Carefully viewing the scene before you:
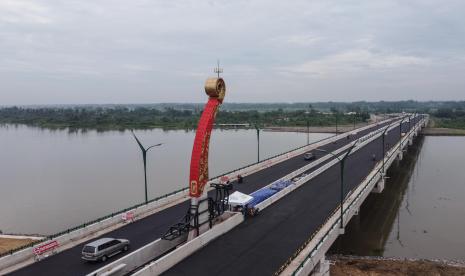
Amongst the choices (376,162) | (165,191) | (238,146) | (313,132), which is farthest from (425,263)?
(313,132)

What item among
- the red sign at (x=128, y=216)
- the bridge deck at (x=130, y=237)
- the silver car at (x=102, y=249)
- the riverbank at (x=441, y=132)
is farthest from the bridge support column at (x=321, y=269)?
the riverbank at (x=441, y=132)

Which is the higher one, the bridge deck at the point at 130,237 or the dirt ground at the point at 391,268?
the bridge deck at the point at 130,237

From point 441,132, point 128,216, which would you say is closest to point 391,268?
point 128,216

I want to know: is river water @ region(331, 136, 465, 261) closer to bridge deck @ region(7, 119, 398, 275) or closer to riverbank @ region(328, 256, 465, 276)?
riverbank @ region(328, 256, 465, 276)

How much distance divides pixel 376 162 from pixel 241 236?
127ft

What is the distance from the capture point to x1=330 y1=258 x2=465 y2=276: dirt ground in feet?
106

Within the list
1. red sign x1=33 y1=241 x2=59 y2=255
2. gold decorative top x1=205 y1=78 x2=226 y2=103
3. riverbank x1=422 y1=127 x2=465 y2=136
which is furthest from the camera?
riverbank x1=422 y1=127 x2=465 y2=136

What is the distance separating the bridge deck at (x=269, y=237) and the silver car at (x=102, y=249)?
4471 millimetres

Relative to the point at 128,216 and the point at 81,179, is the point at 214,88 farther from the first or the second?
the point at 81,179

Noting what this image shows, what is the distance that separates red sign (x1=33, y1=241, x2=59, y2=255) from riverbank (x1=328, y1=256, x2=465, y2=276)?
19.8 m

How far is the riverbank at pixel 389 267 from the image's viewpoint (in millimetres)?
32531

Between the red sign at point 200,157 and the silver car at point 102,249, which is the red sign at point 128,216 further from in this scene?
the red sign at point 200,157

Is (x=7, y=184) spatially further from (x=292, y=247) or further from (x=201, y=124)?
(x=292, y=247)

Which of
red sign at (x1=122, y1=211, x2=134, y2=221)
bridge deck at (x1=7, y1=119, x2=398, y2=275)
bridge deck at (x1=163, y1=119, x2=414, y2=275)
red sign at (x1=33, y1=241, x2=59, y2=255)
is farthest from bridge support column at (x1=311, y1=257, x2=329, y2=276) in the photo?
red sign at (x1=33, y1=241, x2=59, y2=255)
